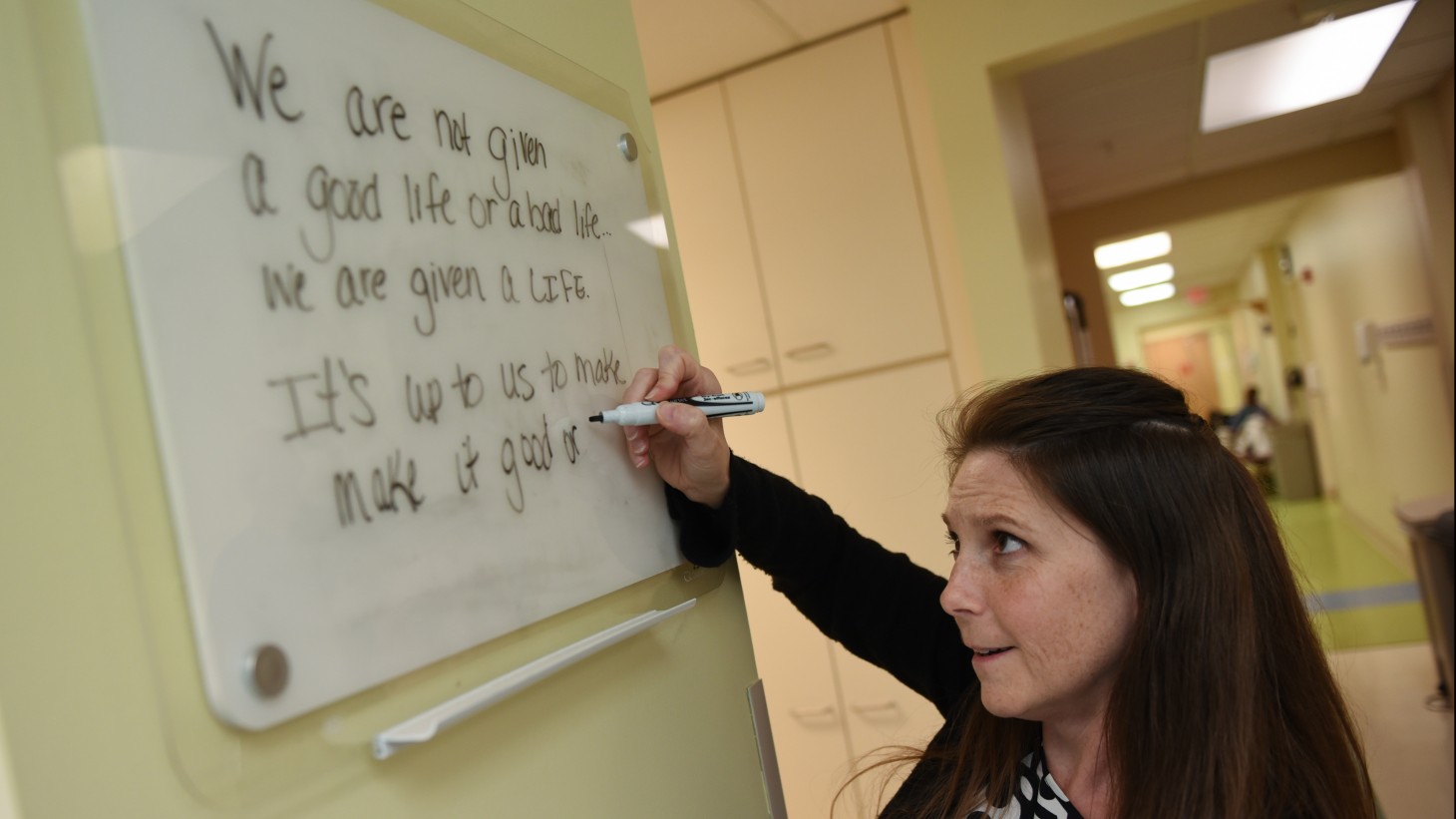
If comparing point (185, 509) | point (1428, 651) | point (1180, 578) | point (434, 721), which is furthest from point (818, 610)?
point (1428, 651)

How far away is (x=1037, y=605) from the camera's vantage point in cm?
99

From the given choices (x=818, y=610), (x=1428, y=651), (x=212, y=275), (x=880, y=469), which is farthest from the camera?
(x=1428, y=651)

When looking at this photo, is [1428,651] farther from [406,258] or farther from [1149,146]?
[406,258]

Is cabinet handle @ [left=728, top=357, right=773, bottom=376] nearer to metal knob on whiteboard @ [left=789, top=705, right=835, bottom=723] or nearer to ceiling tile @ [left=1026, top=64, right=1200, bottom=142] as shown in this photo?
metal knob on whiteboard @ [left=789, top=705, right=835, bottom=723]

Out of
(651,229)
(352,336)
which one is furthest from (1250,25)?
(352,336)

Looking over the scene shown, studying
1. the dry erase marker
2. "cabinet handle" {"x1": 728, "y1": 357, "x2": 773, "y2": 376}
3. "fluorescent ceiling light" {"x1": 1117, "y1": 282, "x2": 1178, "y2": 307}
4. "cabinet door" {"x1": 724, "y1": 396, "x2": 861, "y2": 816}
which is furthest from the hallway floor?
"fluorescent ceiling light" {"x1": 1117, "y1": 282, "x2": 1178, "y2": 307}

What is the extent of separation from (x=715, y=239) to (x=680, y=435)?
1.75m

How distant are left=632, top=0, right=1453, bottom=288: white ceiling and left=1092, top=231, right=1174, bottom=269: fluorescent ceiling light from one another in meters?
0.66

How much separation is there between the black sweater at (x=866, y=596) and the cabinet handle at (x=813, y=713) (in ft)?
4.22

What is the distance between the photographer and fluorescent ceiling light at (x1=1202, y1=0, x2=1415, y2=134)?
3.48 meters

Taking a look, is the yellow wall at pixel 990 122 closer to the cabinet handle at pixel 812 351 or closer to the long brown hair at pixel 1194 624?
the cabinet handle at pixel 812 351

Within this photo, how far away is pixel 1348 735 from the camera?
3.40ft

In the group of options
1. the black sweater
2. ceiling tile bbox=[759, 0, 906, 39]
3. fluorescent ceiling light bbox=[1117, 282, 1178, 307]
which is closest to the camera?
the black sweater

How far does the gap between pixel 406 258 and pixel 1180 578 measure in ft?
2.57
